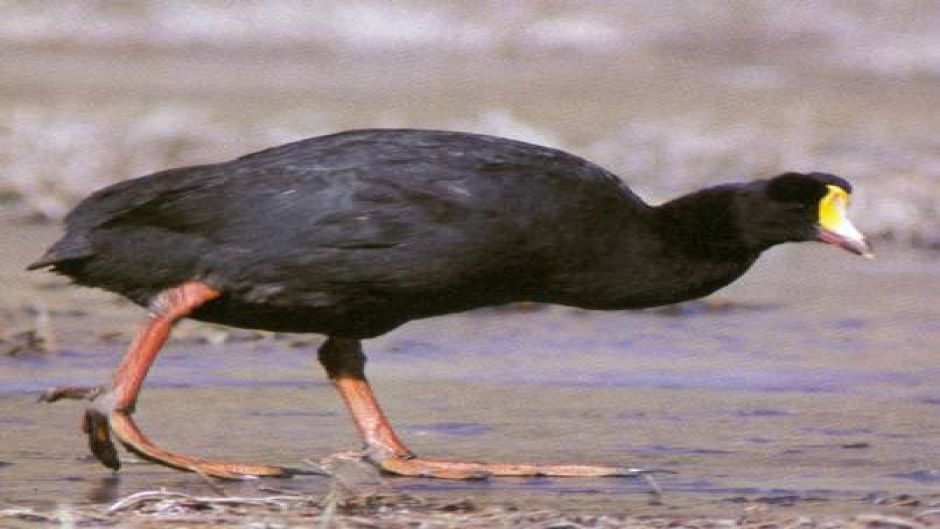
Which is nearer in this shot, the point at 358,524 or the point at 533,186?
the point at 358,524

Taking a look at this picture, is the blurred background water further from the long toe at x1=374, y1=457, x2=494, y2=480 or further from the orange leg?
the long toe at x1=374, y1=457, x2=494, y2=480

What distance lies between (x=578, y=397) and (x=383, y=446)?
52.6 inches

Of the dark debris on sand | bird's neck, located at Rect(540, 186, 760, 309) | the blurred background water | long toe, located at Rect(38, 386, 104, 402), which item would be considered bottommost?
the dark debris on sand

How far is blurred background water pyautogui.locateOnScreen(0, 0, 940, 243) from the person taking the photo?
15.5 meters

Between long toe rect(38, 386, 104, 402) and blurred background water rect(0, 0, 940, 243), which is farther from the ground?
blurred background water rect(0, 0, 940, 243)

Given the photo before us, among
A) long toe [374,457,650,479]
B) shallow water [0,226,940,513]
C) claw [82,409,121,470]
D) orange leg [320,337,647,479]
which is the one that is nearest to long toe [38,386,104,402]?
shallow water [0,226,940,513]

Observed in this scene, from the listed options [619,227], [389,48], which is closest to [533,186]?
[619,227]

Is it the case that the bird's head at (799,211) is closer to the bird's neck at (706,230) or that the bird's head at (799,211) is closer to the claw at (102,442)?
the bird's neck at (706,230)

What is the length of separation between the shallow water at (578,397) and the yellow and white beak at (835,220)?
62 cm

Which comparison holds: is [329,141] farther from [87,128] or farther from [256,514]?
[87,128]

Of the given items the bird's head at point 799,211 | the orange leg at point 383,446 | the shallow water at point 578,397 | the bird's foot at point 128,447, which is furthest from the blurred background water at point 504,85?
the bird's foot at point 128,447

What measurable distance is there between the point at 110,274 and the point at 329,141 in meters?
0.75

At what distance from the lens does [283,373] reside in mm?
9703

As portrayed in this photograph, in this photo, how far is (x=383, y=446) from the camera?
7.98 meters
